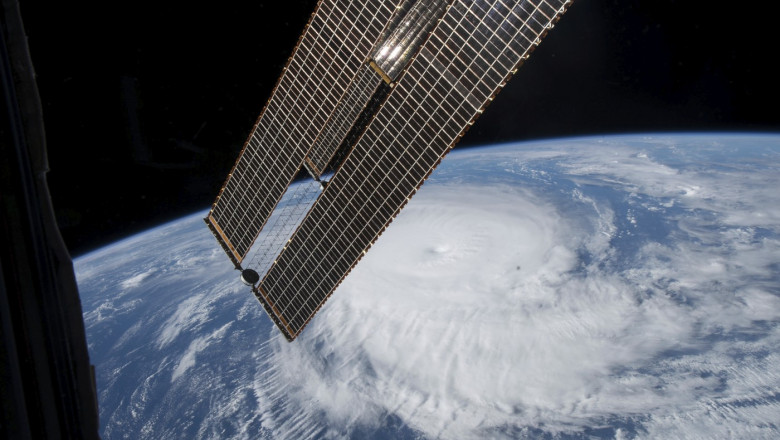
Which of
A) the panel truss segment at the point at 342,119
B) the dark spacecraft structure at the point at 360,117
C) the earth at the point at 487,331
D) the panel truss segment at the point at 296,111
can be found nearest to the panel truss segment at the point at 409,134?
the dark spacecraft structure at the point at 360,117

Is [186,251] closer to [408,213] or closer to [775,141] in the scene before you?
[408,213]

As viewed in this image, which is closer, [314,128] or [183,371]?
[314,128]

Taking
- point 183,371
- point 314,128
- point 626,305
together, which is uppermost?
point 183,371

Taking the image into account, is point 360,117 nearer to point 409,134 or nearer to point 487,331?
point 409,134

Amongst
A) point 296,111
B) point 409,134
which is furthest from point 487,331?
point 296,111

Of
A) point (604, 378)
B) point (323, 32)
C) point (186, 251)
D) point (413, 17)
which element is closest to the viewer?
point (413, 17)

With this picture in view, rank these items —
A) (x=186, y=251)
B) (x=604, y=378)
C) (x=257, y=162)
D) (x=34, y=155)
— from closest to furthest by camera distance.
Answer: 1. (x=34, y=155)
2. (x=257, y=162)
3. (x=604, y=378)
4. (x=186, y=251)

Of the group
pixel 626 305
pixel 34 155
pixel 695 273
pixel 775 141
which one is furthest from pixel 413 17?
pixel 775 141

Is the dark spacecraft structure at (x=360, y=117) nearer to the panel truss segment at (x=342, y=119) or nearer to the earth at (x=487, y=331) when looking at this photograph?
the panel truss segment at (x=342, y=119)
